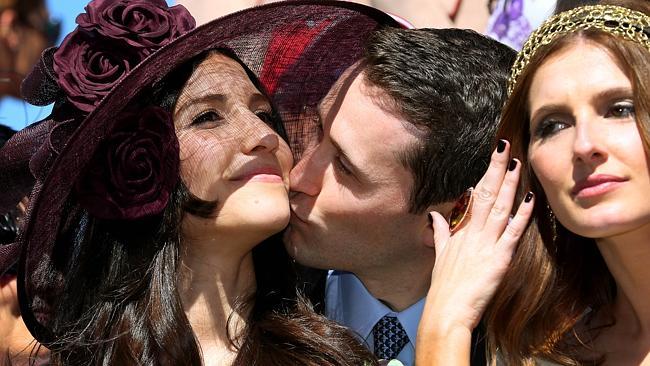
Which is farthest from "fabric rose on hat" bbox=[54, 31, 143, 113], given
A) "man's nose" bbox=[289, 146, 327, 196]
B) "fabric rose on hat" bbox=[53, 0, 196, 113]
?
"man's nose" bbox=[289, 146, 327, 196]

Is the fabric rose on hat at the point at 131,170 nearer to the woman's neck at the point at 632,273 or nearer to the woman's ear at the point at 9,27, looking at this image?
the woman's ear at the point at 9,27

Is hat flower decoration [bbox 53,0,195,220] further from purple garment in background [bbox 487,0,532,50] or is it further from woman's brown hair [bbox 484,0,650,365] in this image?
purple garment in background [bbox 487,0,532,50]

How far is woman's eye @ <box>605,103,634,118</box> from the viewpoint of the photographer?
9.21 feet

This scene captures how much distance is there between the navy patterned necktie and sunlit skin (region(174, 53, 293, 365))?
0.45 m

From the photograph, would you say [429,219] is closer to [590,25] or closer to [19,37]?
[590,25]

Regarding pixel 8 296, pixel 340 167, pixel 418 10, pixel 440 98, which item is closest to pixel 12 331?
pixel 8 296

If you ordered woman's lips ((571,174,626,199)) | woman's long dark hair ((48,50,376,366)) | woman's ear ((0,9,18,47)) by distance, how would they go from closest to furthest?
woman's lips ((571,174,626,199)) → woman's long dark hair ((48,50,376,366)) → woman's ear ((0,9,18,47))

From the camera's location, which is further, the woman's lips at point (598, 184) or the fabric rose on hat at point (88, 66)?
the fabric rose on hat at point (88, 66)

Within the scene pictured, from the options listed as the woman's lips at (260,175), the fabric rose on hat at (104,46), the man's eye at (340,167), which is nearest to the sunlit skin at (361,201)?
the man's eye at (340,167)

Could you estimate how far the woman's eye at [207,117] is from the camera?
3.18m

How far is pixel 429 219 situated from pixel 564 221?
2.18 ft

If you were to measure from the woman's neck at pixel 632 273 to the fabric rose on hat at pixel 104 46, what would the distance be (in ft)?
4.35

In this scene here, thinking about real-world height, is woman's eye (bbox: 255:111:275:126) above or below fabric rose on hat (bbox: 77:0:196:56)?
below

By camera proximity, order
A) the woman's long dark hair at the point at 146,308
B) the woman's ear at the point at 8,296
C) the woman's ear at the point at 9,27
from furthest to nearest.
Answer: the woman's ear at the point at 8,296
the woman's ear at the point at 9,27
the woman's long dark hair at the point at 146,308
